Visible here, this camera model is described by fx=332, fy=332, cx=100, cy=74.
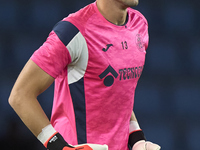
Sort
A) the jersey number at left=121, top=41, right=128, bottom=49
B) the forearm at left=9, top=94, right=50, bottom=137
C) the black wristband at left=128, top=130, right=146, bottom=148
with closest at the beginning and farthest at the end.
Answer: the forearm at left=9, top=94, right=50, bottom=137, the jersey number at left=121, top=41, right=128, bottom=49, the black wristband at left=128, top=130, right=146, bottom=148

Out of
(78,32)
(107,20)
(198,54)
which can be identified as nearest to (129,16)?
(107,20)

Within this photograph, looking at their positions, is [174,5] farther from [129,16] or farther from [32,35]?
[129,16]

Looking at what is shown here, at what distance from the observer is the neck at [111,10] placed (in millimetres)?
1275

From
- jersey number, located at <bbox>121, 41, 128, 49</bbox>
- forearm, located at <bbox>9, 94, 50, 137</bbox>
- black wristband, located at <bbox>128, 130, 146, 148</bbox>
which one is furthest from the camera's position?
black wristband, located at <bbox>128, 130, 146, 148</bbox>

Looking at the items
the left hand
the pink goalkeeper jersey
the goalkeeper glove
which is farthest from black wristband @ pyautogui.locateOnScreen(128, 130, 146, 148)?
the goalkeeper glove

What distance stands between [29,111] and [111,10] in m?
0.50

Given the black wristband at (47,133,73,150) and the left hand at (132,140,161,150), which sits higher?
the black wristband at (47,133,73,150)

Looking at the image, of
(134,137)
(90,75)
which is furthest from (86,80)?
(134,137)

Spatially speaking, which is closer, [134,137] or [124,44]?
[124,44]

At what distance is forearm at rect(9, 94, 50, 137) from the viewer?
1099 mm

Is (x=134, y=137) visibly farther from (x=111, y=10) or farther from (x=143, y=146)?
(x=111, y=10)

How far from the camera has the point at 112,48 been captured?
4.05ft

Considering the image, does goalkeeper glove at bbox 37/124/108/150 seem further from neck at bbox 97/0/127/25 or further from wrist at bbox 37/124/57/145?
neck at bbox 97/0/127/25

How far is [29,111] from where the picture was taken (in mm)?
1104
